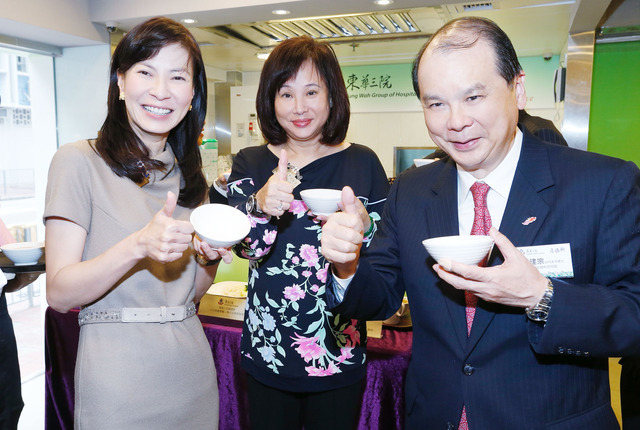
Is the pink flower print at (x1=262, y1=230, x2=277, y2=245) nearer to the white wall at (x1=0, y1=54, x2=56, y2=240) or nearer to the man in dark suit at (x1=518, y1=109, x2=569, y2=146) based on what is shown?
the man in dark suit at (x1=518, y1=109, x2=569, y2=146)

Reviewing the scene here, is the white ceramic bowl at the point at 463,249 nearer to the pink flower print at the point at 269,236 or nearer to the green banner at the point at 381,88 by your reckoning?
the pink flower print at the point at 269,236

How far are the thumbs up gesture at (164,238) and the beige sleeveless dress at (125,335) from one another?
203 millimetres

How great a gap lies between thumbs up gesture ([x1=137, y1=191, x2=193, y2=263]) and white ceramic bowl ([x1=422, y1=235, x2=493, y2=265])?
2.02ft

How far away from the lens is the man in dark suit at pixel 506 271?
39.6 inches

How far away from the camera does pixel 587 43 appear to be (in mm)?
4078

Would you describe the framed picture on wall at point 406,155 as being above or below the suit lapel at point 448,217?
above

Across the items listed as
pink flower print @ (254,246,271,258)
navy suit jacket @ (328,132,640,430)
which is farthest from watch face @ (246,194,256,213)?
navy suit jacket @ (328,132,640,430)

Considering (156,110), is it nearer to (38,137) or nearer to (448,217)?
(448,217)

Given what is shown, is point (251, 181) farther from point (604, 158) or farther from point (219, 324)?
point (604, 158)

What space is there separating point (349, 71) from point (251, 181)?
4919 millimetres


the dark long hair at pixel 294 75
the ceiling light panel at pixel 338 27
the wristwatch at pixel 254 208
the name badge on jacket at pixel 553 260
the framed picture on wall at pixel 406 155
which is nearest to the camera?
the name badge on jacket at pixel 553 260

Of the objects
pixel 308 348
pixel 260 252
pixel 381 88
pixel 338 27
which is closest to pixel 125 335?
pixel 260 252

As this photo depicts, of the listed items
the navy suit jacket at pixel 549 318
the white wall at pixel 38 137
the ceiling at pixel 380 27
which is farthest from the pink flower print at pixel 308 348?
the white wall at pixel 38 137

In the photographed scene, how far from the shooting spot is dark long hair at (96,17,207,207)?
1.42m
